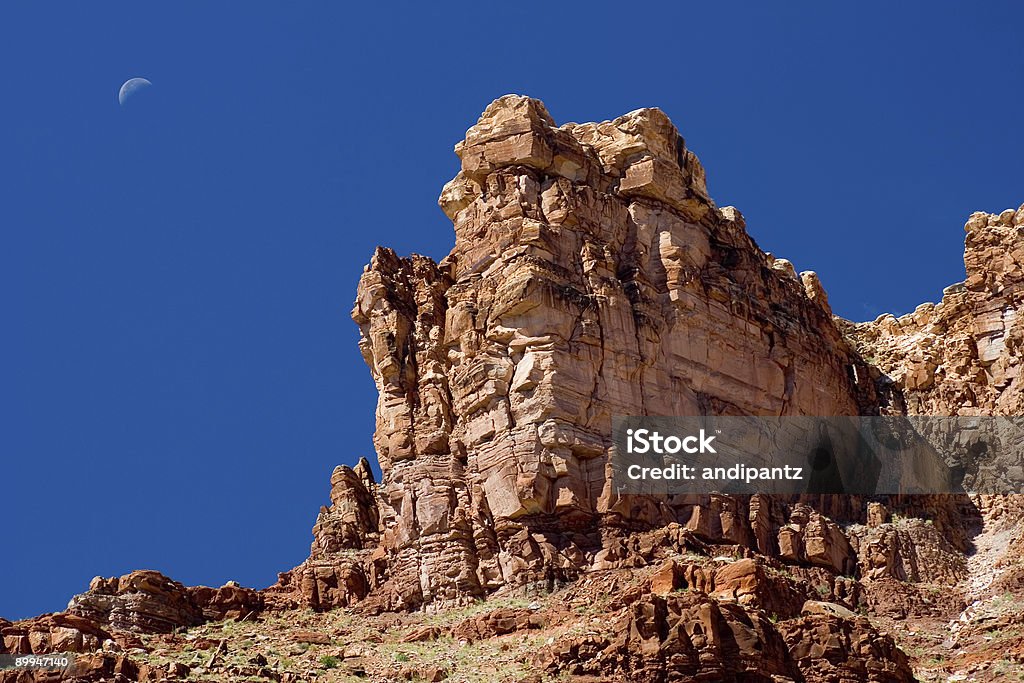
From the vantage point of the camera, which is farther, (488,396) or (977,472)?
(977,472)

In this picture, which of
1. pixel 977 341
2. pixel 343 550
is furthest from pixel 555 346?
pixel 977 341

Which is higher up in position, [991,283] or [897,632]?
[991,283]

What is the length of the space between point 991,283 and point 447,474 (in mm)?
28960

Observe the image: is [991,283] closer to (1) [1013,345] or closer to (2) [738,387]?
(1) [1013,345]

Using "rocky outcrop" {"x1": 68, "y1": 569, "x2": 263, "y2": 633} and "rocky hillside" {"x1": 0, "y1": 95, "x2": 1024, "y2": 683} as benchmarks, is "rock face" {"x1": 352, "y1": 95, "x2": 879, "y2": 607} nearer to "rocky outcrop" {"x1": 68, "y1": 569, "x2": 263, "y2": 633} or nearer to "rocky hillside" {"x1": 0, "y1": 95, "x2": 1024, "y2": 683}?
"rocky hillside" {"x1": 0, "y1": 95, "x2": 1024, "y2": 683}

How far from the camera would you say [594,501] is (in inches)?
3930

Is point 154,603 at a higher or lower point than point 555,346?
lower

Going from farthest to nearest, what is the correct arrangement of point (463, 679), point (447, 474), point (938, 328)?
point (938, 328) → point (447, 474) → point (463, 679)

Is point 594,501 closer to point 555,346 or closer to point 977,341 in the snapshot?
point 555,346

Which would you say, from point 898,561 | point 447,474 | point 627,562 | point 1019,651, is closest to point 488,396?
point 447,474

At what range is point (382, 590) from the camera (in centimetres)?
10106

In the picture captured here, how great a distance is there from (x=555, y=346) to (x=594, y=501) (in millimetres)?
6675

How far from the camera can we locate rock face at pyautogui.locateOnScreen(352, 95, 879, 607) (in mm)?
99875

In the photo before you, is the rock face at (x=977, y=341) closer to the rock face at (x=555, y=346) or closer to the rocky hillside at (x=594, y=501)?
the rocky hillside at (x=594, y=501)
